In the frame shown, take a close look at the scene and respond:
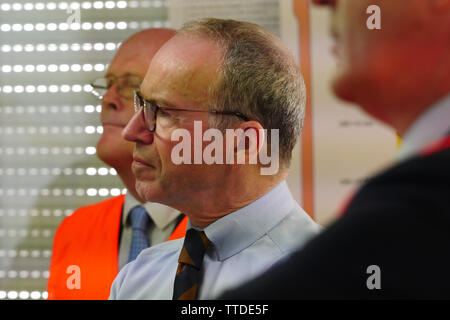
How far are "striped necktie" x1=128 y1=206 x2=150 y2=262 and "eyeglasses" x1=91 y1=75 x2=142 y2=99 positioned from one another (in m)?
0.35

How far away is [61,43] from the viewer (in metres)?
1.64

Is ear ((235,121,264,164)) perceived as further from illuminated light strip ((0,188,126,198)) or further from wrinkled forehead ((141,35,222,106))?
illuminated light strip ((0,188,126,198))

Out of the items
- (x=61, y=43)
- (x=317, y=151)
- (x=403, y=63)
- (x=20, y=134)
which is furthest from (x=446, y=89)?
(x=20, y=134)

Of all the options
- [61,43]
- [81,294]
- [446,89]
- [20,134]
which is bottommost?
[81,294]

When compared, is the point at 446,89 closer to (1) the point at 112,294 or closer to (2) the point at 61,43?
(1) the point at 112,294

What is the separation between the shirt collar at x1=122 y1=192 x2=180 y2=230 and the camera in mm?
1524

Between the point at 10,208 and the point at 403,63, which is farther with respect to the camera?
the point at 10,208


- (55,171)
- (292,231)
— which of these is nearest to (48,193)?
(55,171)

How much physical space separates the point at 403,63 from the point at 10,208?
1262 mm

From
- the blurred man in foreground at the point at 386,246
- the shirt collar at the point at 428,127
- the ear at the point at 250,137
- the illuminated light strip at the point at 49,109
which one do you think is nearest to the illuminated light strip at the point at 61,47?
the illuminated light strip at the point at 49,109

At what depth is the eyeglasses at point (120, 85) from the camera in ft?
5.08

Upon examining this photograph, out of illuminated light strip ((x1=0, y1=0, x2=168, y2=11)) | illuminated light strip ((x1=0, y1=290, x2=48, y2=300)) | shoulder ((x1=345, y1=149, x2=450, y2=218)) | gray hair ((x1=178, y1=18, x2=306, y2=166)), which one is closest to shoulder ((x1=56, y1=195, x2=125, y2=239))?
illuminated light strip ((x1=0, y1=290, x2=48, y2=300))

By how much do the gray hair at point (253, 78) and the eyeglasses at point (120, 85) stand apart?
0.27m
